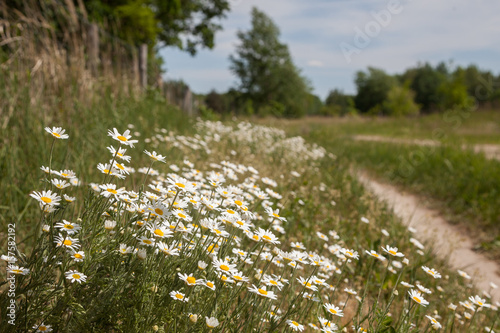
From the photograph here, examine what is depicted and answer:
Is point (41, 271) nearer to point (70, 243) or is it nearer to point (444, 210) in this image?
point (70, 243)

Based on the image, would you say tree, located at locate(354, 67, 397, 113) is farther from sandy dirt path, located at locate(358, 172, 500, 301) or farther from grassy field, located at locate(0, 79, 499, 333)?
grassy field, located at locate(0, 79, 499, 333)

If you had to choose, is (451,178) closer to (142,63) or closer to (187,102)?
(142,63)

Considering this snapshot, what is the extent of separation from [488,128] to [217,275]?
2031 centimetres

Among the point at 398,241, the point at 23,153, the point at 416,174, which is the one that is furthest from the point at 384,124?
the point at 23,153

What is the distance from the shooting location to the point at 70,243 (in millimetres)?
1167

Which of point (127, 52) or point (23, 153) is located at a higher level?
point (127, 52)

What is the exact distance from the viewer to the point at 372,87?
63.8 meters

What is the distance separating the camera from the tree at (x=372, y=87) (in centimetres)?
6238

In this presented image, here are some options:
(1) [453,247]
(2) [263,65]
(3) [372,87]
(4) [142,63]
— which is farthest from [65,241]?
(3) [372,87]

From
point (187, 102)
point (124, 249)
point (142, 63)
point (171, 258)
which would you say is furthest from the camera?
point (187, 102)

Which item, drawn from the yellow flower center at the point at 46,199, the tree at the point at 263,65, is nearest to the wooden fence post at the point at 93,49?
the yellow flower center at the point at 46,199

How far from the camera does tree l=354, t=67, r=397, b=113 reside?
205ft

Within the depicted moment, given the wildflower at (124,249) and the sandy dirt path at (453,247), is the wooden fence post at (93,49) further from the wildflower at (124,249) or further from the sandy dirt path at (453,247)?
the wildflower at (124,249)

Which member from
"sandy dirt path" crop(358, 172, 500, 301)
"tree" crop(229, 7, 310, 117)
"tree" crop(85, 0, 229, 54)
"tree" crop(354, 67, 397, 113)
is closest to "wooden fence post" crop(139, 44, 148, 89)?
"tree" crop(85, 0, 229, 54)
